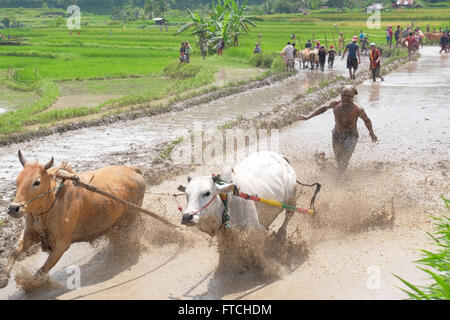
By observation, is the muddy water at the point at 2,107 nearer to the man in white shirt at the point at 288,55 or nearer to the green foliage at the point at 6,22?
the man in white shirt at the point at 288,55

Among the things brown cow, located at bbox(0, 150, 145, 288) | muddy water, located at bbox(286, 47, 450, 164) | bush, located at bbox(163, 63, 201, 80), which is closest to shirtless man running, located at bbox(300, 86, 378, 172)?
muddy water, located at bbox(286, 47, 450, 164)

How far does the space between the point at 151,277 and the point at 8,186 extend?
4743 millimetres

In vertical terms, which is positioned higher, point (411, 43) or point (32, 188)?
point (411, 43)

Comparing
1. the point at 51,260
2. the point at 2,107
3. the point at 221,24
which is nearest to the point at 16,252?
the point at 51,260

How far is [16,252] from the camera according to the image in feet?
18.1

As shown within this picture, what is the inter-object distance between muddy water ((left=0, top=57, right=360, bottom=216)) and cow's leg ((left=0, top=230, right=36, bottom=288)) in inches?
117

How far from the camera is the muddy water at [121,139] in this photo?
11.3 metres

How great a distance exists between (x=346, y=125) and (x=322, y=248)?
98.9 inches

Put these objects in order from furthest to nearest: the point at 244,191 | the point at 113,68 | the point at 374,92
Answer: the point at 113,68
the point at 374,92
the point at 244,191

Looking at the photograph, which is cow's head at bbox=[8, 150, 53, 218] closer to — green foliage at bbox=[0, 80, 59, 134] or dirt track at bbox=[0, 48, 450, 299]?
dirt track at bbox=[0, 48, 450, 299]

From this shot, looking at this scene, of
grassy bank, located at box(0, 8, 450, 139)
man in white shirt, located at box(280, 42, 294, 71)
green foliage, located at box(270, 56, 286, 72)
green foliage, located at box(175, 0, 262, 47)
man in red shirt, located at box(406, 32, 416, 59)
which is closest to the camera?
grassy bank, located at box(0, 8, 450, 139)

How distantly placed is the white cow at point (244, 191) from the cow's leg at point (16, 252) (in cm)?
157

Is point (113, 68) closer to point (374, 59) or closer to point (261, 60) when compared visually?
point (261, 60)

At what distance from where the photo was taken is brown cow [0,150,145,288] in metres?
5.32
